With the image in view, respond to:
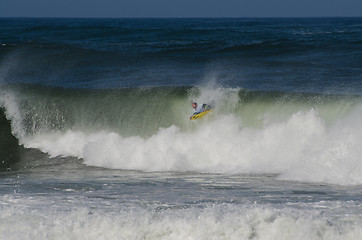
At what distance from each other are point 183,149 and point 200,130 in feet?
2.59

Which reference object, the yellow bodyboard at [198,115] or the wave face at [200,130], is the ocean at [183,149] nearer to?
the wave face at [200,130]

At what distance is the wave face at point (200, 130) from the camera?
13.7m

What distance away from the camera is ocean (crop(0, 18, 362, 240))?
8414mm

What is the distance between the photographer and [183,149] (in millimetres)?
15375

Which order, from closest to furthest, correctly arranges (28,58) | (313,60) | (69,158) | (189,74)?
(69,158) < (189,74) < (313,60) < (28,58)

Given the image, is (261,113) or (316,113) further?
(261,113)

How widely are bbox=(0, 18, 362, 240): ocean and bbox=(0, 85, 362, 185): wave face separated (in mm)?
40

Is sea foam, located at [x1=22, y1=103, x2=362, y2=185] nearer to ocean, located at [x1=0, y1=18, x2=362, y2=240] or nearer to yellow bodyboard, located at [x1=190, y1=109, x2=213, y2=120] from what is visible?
ocean, located at [x1=0, y1=18, x2=362, y2=240]

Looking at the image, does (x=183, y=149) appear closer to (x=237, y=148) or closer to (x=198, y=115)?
(x=198, y=115)

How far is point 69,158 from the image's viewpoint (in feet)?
52.7

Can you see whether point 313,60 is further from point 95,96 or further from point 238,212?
point 238,212

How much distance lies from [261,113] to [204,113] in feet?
5.53

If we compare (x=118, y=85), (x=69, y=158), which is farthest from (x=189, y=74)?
(x=69, y=158)

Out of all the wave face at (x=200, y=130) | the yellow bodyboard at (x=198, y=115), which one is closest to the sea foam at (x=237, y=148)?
the wave face at (x=200, y=130)
